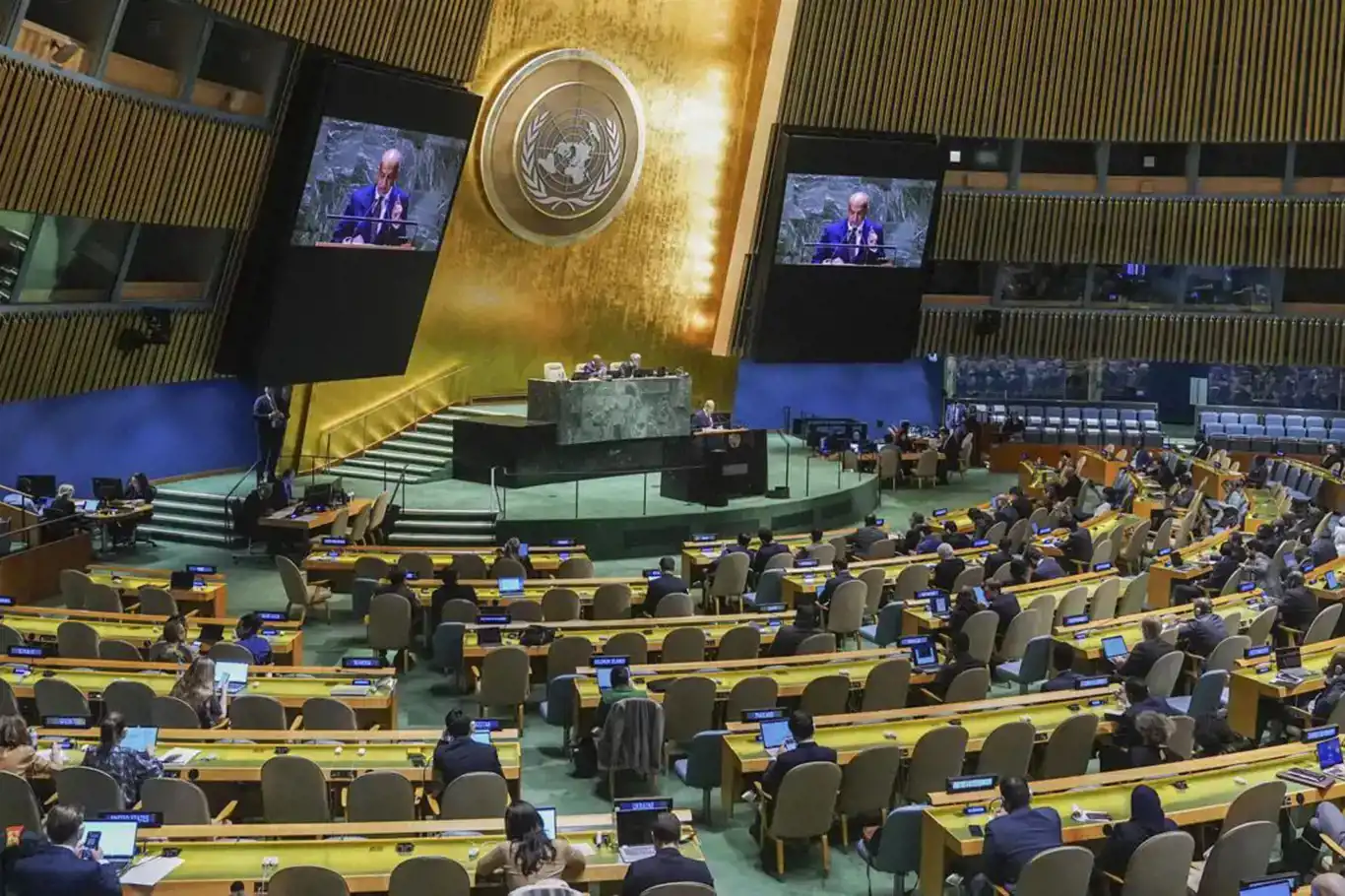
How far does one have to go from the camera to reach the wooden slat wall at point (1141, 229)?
26797mm

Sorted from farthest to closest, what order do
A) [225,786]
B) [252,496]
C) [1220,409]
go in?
[1220,409], [252,496], [225,786]

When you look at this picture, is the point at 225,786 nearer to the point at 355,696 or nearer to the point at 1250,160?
the point at 355,696

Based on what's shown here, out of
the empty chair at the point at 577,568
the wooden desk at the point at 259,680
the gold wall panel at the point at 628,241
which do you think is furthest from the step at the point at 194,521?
the wooden desk at the point at 259,680

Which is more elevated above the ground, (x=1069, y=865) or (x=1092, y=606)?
(x=1092, y=606)

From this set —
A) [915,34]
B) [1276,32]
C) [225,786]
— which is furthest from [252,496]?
[1276,32]

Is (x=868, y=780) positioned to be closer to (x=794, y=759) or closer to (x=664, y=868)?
(x=794, y=759)

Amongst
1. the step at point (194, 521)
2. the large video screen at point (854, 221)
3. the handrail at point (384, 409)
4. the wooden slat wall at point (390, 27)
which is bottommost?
the step at point (194, 521)

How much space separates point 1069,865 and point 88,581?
9.93m

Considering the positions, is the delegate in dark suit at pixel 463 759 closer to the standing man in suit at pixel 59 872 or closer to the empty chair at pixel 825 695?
the standing man in suit at pixel 59 872

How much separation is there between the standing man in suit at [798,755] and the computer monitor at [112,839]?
359 cm

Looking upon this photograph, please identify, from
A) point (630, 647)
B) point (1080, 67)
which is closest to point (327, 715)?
point (630, 647)

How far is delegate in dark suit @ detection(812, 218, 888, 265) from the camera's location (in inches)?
1018

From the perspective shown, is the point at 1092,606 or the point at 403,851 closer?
the point at 403,851

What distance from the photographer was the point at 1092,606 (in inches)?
516
